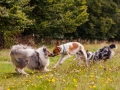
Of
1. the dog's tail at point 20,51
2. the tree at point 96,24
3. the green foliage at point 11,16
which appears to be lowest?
the tree at point 96,24

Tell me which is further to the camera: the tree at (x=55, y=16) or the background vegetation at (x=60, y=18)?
the tree at (x=55, y=16)

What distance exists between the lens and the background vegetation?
23312 millimetres

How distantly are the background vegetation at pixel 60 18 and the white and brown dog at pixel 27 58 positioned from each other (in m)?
10.0

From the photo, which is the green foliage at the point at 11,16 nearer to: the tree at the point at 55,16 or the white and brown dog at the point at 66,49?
the tree at the point at 55,16

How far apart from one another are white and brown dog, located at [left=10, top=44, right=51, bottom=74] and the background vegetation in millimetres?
10046

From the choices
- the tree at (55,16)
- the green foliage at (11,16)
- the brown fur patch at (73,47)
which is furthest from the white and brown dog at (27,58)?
the tree at (55,16)

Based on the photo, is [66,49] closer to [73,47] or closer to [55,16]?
[73,47]

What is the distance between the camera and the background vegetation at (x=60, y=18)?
23.3m

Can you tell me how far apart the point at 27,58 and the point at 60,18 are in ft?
61.0

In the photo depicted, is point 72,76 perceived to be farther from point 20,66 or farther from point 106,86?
point 20,66

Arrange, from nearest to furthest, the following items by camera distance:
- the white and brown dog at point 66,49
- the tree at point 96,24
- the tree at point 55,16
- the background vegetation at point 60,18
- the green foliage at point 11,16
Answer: the white and brown dog at point 66,49 → the green foliage at point 11,16 → the background vegetation at point 60,18 → the tree at point 55,16 → the tree at point 96,24

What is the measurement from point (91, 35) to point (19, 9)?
18163 mm

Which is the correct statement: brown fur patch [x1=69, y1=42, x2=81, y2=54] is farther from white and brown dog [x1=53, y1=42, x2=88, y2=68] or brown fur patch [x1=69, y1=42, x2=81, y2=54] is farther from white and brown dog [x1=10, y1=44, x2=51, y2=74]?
white and brown dog [x1=10, y1=44, x2=51, y2=74]

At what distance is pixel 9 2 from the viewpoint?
22.9 metres
